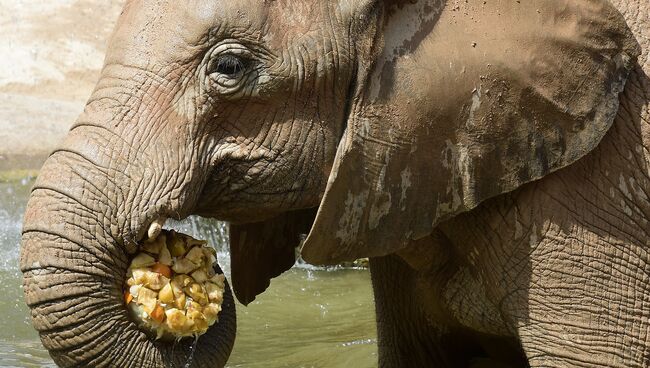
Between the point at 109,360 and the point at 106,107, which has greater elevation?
the point at 106,107

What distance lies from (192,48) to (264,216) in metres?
0.64

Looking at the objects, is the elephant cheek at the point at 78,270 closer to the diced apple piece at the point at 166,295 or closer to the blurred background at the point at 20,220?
the diced apple piece at the point at 166,295

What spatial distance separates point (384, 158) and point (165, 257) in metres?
0.79

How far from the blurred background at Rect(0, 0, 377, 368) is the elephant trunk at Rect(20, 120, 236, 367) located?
2.98m

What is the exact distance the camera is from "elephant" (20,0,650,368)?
13.3ft

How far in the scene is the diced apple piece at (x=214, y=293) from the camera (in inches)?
168

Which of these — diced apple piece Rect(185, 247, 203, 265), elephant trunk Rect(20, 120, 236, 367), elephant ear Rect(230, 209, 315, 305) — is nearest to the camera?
elephant trunk Rect(20, 120, 236, 367)

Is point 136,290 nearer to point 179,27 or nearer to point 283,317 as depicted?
point 179,27

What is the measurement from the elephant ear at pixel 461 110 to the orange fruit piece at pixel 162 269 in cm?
51

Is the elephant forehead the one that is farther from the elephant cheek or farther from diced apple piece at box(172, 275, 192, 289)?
diced apple piece at box(172, 275, 192, 289)

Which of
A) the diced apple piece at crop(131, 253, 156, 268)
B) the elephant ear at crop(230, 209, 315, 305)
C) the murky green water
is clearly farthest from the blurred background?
the diced apple piece at crop(131, 253, 156, 268)

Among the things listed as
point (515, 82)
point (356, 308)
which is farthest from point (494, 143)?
point (356, 308)

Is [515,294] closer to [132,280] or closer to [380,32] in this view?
[380,32]

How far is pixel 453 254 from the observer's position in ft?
16.2
